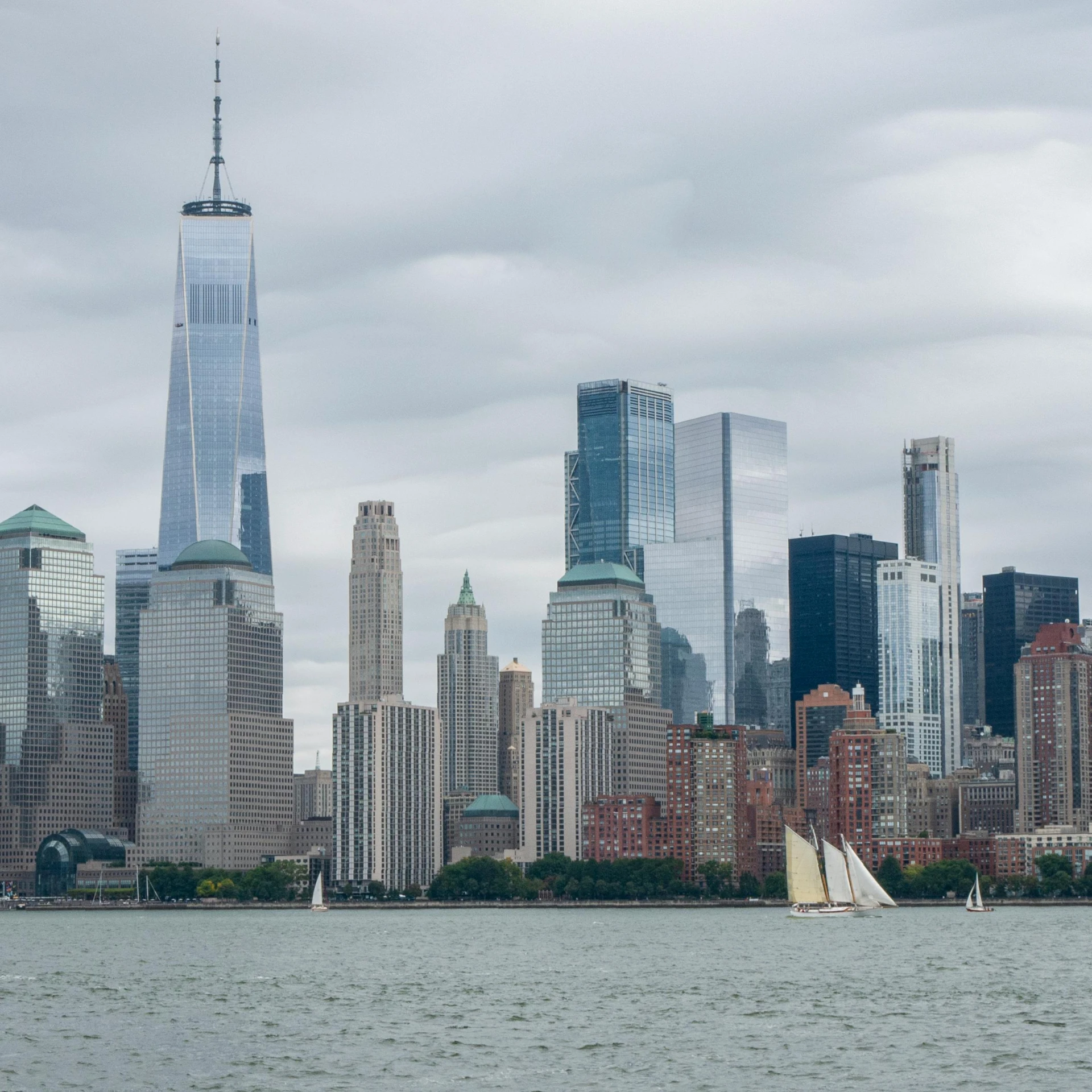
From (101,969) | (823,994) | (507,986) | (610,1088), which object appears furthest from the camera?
(101,969)

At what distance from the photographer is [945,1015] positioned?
14262 centimetres

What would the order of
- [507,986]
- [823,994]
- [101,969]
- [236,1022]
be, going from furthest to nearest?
[101,969], [507,986], [823,994], [236,1022]

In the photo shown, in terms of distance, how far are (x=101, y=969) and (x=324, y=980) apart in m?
27.7

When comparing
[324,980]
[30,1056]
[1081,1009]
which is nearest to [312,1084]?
[30,1056]

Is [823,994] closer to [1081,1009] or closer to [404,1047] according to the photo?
[1081,1009]

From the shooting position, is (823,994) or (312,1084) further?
(823,994)

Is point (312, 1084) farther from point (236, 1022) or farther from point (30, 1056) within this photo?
point (236, 1022)

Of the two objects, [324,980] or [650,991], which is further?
[324,980]

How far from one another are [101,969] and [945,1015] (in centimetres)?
8258

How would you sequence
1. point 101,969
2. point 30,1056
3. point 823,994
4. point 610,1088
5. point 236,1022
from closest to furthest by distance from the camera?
point 610,1088, point 30,1056, point 236,1022, point 823,994, point 101,969

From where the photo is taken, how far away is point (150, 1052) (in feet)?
408

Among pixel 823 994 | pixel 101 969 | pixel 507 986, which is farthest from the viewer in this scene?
pixel 101 969

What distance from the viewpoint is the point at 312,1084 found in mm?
111188

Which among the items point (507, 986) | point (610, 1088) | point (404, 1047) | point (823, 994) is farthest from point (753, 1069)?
point (507, 986)
